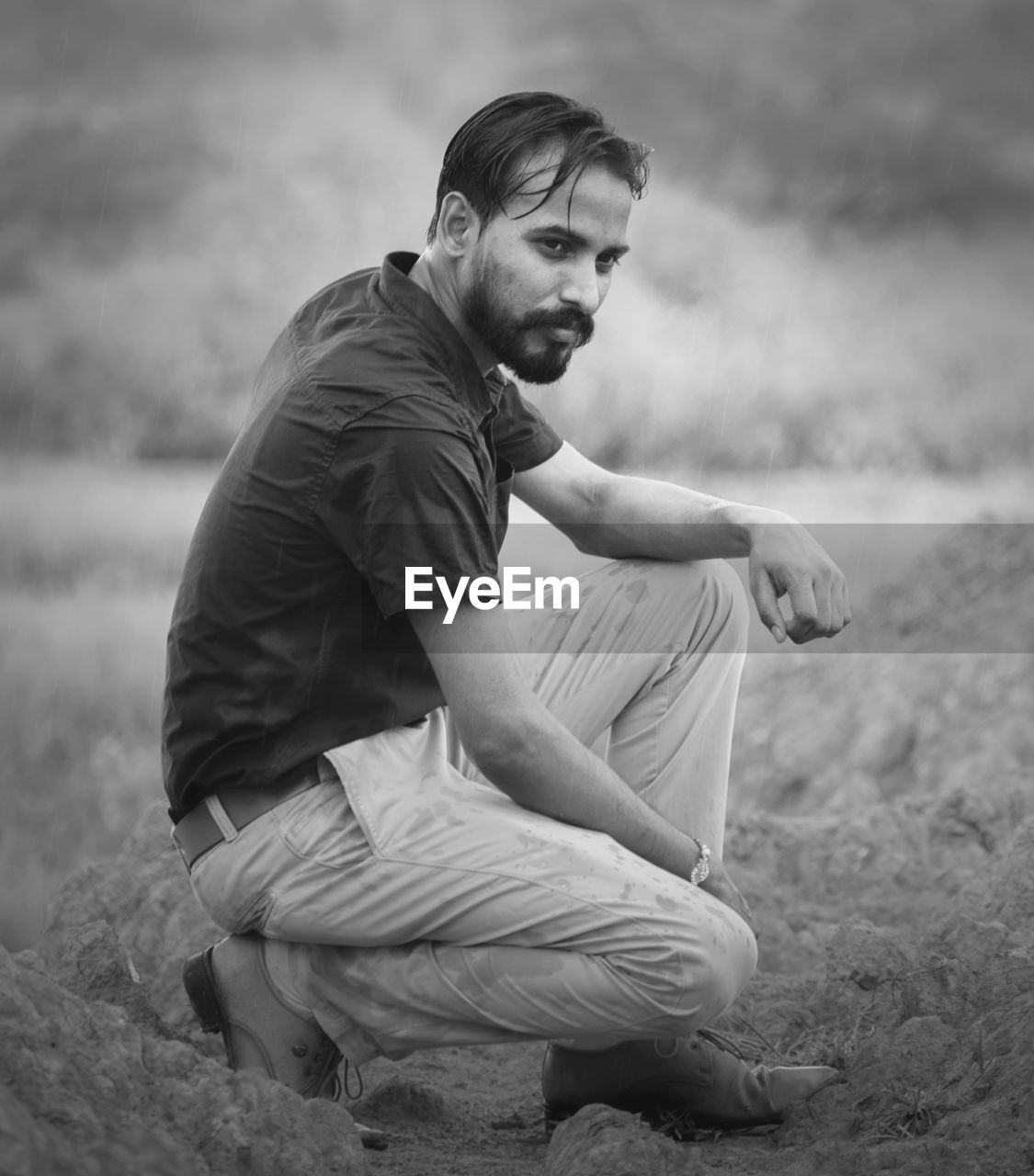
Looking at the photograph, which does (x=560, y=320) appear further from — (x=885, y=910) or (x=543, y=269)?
(x=885, y=910)

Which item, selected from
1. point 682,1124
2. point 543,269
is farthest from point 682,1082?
point 543,269

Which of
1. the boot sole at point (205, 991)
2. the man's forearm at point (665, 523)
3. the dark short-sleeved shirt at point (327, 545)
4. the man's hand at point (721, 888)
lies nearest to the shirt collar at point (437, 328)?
the dark short-sleeved shirt at point (327, 545)

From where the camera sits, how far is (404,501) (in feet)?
6.64

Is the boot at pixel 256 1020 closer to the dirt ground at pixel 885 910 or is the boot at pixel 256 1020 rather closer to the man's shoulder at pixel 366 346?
the dirt ground at pixel 885 910

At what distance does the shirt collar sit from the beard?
0.04m

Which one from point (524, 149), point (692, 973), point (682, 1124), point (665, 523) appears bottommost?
point (682, 1124)

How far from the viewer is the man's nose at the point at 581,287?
7.56 feet

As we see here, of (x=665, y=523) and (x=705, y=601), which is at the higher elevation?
(x=665, y=523)

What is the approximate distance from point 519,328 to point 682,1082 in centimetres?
120

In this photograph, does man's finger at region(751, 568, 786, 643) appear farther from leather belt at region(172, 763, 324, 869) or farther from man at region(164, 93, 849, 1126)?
leather belt at region(172, 763, 324, 869)

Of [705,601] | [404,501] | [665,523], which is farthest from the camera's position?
[665,523]

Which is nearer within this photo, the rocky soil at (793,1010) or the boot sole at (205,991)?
the rocky soil at (793,1010)

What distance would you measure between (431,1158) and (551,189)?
1.50 meters

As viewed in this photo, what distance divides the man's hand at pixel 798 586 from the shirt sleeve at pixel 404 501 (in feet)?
1.89
